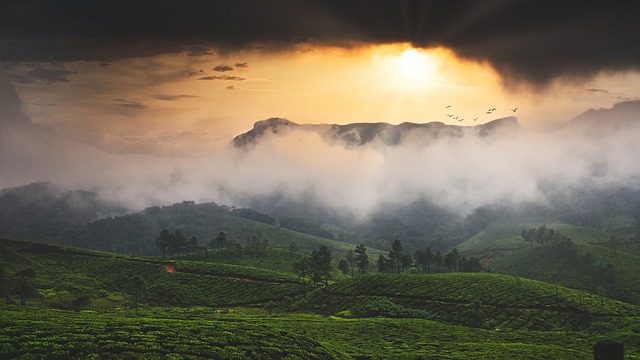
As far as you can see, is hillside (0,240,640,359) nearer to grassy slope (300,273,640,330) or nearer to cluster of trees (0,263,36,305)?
grassy slope (300,273,640,330)

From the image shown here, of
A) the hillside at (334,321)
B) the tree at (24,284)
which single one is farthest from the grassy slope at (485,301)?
the tree at (24,284)

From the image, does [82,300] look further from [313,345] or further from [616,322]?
[616,322]

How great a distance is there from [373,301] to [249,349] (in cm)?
9864

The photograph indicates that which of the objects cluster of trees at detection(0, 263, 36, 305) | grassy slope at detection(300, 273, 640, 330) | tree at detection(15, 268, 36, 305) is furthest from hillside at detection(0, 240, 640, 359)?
tree at detection(15, 268, 36, 305)

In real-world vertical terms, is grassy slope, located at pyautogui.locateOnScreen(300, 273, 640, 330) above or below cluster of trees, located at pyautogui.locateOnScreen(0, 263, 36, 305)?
below

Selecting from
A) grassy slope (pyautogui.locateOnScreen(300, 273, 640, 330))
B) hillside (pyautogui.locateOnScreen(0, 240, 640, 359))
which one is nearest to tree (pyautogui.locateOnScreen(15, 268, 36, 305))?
hillside (pyautogui.locateOnScreen(0, 240, 640, 359))

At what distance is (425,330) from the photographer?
134250 millimetres

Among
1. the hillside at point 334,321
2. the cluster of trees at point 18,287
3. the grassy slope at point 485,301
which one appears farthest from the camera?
the cluster of trees at point 18,287

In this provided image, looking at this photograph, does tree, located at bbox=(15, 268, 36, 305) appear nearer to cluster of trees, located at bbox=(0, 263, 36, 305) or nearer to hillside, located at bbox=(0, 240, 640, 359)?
cluster of trees, located at bbox=(0, 263, 36, 305)

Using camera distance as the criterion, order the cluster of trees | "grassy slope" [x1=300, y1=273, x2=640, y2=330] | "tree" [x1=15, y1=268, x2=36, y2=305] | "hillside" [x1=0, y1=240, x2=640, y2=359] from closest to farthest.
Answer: "hillside" [x1=0, y1=240, x2=640, y2=359], "grassy slope" [x1=300, y1=273, x2=640, y2=330], the cluster of trees, "tree" [x1=15, y1=268, x2=36, y2=305]

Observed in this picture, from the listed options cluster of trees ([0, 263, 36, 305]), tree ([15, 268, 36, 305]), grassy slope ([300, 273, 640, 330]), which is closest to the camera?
grassy slope ([300, 273, 640, 330])

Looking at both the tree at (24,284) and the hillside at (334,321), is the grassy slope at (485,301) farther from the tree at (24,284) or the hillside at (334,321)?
the tree at (24,284)

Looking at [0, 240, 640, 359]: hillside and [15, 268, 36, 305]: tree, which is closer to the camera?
[0, 240, 640, 359]: hillside

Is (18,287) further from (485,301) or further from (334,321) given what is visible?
(485,301)
